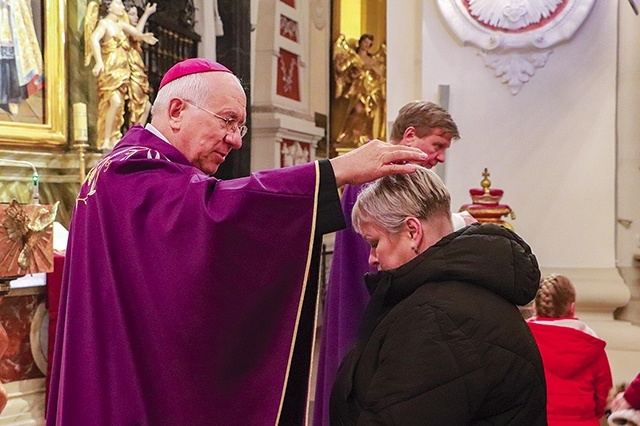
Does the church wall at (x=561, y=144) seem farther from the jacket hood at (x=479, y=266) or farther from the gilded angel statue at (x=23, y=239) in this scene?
the jacket hood at (x=479, y=266)

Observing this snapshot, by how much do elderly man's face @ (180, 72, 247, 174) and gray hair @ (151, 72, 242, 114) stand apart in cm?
1

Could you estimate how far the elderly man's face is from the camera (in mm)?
2281

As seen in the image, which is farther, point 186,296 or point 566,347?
point 566,347

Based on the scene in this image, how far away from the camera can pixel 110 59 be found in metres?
6.98

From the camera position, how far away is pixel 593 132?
20.9 ft

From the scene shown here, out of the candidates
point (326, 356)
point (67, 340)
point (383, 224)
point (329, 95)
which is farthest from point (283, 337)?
point (329, 95)

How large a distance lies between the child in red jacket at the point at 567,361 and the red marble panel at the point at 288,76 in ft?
21.3

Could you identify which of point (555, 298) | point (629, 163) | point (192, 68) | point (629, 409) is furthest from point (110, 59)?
point (629, 409)

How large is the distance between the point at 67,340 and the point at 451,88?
4.94 meters

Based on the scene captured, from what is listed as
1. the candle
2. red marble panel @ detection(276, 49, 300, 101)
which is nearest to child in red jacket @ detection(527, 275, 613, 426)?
the candle

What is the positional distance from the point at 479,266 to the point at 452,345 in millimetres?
198

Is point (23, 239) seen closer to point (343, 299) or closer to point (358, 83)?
point (343, 299)

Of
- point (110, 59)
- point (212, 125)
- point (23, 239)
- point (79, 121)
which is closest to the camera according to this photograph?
point (212, 125)

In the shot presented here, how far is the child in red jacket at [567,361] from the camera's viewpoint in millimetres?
3699
